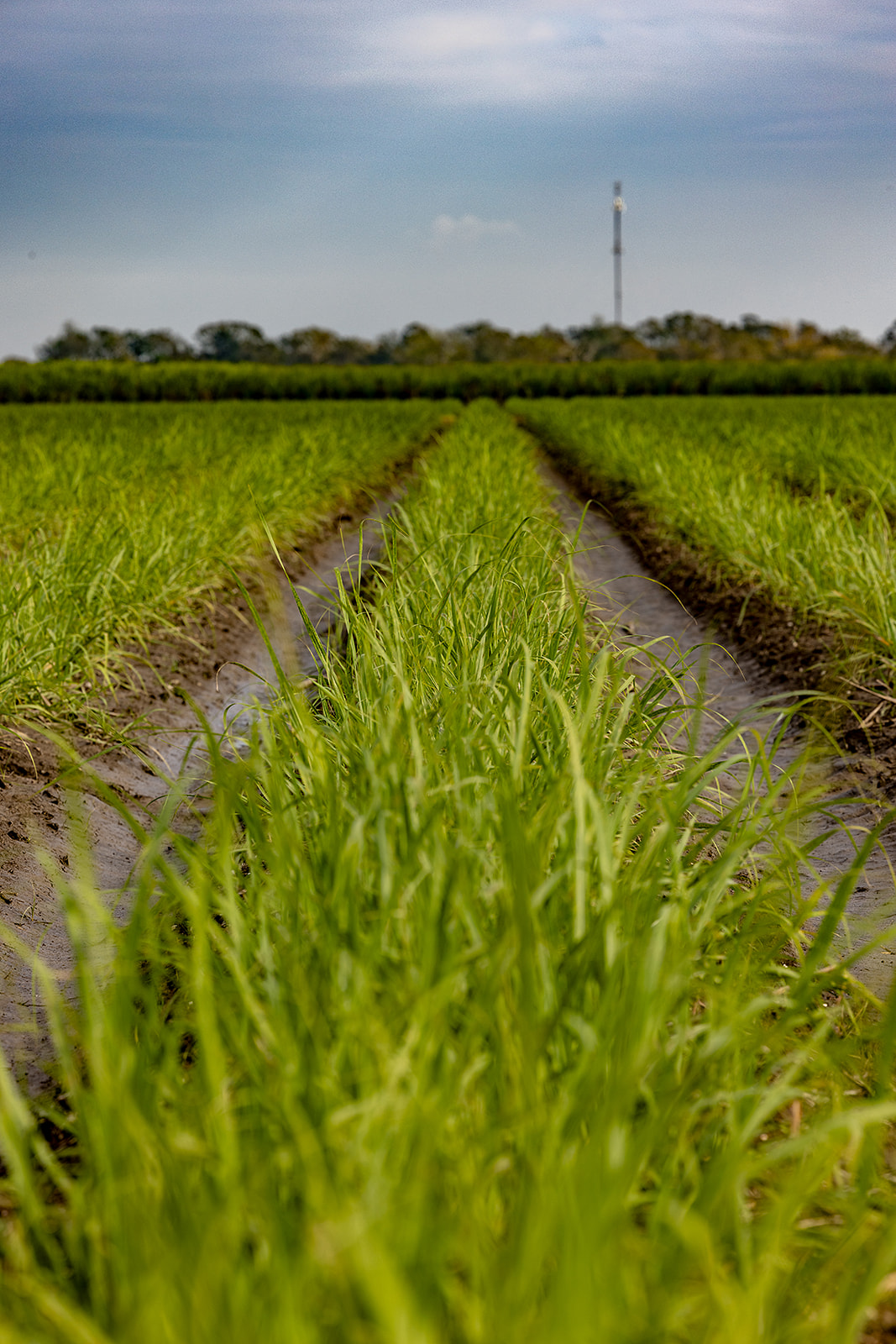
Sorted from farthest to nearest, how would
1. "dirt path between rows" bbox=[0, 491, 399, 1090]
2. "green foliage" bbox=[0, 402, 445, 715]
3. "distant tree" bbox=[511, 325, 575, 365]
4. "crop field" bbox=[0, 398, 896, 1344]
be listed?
"distant tree" bbox=[511, 325, 575, 365]
"green foliage" bbox=[0, 402, 445, 715]
"dirt path between rows" bbox=[0, 491, 399, 1090]
"crop field" bbox=[0, 398, 896, 1344]

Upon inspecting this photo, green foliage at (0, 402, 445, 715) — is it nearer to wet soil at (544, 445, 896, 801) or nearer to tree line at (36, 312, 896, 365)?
wet soil at (544, 445, 896, 801)

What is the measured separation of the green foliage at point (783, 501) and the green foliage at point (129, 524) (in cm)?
241

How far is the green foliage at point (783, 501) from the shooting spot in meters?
4.58

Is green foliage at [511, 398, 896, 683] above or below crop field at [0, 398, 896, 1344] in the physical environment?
above

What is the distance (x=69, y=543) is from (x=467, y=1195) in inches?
177

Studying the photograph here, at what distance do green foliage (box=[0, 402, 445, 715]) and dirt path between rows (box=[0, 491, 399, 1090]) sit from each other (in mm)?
198

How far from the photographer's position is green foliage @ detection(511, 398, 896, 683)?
458 cm

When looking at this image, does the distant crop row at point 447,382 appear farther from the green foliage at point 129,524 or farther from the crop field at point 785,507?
the green foliage at point 129,524

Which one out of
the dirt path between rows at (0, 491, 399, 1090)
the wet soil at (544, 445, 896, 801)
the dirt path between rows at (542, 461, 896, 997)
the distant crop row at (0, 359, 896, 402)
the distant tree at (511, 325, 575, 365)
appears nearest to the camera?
the dirt path between rows at (0, 491, 399, 1090)

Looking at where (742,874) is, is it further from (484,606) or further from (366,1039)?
(366,1039)

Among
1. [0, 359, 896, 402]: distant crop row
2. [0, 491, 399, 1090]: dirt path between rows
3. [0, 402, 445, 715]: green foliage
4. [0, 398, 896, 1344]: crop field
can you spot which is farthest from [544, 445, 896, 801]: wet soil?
[0, 359, 896, 402]: distant crop row

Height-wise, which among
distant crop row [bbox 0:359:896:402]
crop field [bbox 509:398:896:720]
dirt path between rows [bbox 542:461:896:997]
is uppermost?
distant crop row [bbox 0:359:896:402]

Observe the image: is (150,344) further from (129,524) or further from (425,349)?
(129,524)

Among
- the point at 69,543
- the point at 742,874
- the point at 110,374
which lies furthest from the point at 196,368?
the point at 742,874
